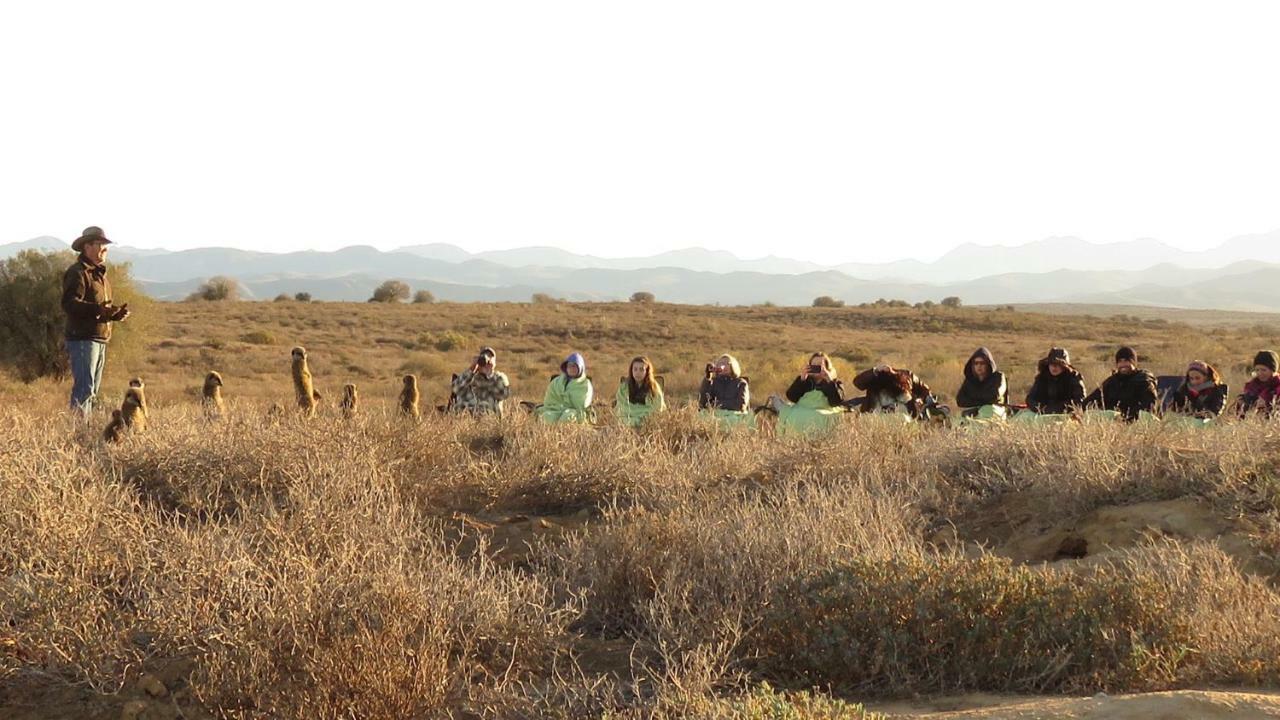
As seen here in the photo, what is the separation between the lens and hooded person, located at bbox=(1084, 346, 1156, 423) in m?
11.1

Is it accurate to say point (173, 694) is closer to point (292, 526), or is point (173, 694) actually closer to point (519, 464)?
point (292, 526)

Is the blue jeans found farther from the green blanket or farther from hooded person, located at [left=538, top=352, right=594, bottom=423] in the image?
the green blanket

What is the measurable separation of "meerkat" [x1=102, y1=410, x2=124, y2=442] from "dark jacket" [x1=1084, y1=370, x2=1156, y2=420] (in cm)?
852

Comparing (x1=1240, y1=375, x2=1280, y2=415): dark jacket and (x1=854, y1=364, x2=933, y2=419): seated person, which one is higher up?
(x1=1240, y1=375, x2=1280, y2=415): dark jacket

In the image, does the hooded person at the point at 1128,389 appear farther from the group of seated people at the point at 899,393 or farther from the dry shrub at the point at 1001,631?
the dry shrub at the point at 1001,631

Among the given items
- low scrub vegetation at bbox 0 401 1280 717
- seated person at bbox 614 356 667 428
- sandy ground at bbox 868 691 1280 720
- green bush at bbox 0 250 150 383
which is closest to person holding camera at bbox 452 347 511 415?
seated person at bbox 614 356 667 428

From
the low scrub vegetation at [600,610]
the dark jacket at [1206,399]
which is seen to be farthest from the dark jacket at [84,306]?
the dark jacket at [1206,399]

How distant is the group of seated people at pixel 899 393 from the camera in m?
11.0

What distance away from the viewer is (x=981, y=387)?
11.8 m

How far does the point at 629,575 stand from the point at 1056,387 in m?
7.82

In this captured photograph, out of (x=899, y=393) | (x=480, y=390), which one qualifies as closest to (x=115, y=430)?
(x=480, y=390)

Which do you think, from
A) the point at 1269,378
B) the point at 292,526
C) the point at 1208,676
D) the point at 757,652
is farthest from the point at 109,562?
the point at 1269,378

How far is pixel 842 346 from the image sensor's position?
34.7 m

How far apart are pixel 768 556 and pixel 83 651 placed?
2.66m
